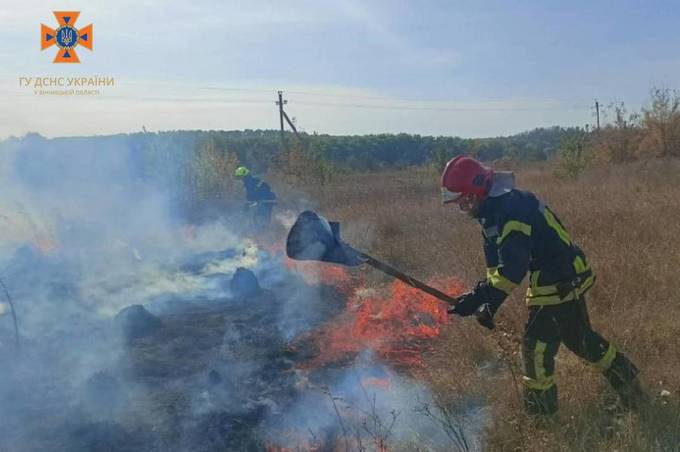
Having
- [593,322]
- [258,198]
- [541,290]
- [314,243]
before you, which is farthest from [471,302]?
[258,198]

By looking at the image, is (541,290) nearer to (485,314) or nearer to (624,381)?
(485,314)

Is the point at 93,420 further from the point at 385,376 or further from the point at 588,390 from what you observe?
the point at 588,390

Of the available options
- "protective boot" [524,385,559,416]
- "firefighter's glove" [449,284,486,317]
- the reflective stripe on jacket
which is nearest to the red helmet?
the reflective stripe on jacket

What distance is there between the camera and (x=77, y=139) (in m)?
14.1

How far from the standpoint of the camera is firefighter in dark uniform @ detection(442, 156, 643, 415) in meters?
3.49

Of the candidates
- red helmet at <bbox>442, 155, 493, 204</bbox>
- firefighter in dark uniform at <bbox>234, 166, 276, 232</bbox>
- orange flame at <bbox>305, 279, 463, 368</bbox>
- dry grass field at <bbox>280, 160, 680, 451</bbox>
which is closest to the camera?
dry grass field at <bbox>280, 160, 680, 451</bbox>

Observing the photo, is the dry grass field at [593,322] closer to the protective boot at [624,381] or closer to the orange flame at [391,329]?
the protective boot at [624,381]

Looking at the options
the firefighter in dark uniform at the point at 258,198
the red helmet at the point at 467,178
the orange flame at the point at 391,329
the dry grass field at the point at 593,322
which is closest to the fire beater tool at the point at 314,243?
the red helmet at the point at 467,178

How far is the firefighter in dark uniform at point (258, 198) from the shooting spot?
11859mm

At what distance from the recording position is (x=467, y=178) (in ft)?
11.4

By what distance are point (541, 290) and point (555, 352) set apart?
0.40 metres

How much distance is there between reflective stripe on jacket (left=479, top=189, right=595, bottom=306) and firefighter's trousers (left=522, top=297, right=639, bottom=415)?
0.33ft

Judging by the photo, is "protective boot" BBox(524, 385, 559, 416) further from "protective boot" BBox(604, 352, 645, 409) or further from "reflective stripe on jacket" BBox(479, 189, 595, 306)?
"reflective stripe on jacket" BBox(479, 189, 595, 306)

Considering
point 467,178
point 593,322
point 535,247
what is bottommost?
point 593,322
